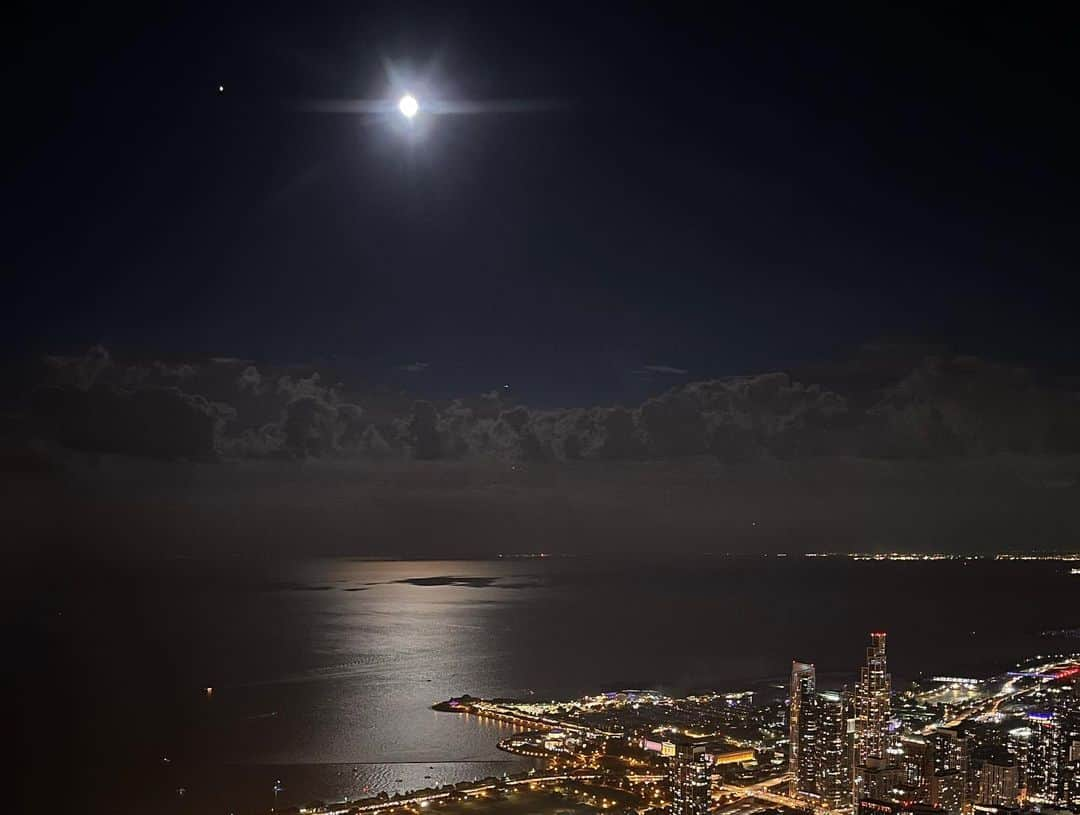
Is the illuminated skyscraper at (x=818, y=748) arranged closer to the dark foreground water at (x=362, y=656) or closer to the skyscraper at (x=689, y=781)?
the skyscraper at (x=689, y=781)

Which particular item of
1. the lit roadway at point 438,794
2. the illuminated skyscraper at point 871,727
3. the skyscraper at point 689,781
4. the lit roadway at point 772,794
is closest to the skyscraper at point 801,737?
the lit roadway at point 772,794

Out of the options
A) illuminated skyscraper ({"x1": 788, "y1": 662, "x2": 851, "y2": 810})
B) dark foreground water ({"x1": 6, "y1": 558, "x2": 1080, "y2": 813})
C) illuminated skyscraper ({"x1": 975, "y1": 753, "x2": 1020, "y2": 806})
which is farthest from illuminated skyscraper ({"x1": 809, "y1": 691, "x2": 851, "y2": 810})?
dark foreground water ({"x1": 6, "y1": 558, "x2": 1080, "y2": 813})

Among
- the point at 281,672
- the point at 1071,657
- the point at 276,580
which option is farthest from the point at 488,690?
the point at 276,580

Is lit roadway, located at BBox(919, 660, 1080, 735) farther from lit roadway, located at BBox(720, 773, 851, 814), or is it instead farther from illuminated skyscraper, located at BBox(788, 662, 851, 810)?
lit roadway, located at BBox(720, 773, 851, 814)

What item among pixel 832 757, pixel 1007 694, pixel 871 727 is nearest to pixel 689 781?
pixel 832 757

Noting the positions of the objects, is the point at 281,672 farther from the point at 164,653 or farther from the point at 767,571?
the point at 767,571

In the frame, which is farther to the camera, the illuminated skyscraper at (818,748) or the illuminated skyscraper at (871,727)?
the illuminated skyscraper at (871,727)

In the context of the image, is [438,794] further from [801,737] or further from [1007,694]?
[1007,694]
